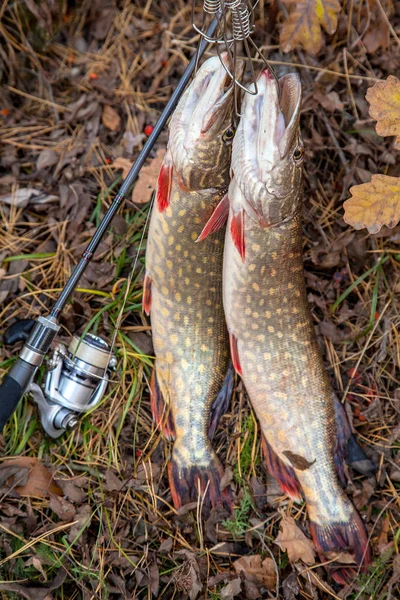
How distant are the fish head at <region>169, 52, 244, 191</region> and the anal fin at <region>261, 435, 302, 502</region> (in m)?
1.26

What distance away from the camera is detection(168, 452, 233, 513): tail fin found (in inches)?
102

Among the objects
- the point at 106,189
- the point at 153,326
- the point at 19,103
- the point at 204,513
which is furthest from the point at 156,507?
the point at 19,103

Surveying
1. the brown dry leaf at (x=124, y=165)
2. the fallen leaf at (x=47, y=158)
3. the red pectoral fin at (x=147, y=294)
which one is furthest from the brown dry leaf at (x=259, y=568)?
the fallen leaf at (x=47, y=158)

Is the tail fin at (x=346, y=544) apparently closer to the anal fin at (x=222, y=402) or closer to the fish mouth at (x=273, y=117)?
the anal fin at (x=222, y=402)

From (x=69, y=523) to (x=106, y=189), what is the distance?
1597mm

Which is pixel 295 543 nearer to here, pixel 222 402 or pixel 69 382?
pixel 222 402

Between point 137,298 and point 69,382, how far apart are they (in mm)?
523

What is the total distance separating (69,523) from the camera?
2539 mm

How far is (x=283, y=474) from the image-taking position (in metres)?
2.59

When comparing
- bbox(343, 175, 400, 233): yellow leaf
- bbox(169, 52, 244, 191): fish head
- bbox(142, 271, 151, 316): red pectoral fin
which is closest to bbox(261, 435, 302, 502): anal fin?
bbox(142, 271, 151, 316): red pectoral fin

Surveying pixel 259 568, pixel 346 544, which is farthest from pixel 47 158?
→ pixel 346 544

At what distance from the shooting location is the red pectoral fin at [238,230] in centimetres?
224

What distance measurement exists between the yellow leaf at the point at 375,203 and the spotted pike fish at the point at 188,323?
1.65ft

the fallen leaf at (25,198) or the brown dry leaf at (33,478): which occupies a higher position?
the fallen leaf at (25,198)
